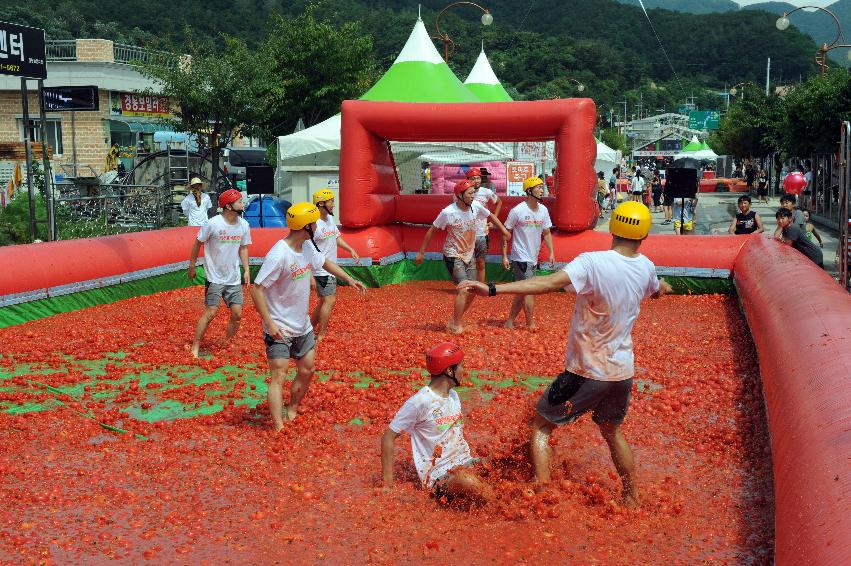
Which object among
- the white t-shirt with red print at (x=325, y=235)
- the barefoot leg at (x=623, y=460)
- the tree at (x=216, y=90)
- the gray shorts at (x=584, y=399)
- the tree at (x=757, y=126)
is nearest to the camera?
the gray shorts at (x=584, y=399)

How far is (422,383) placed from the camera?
948cm

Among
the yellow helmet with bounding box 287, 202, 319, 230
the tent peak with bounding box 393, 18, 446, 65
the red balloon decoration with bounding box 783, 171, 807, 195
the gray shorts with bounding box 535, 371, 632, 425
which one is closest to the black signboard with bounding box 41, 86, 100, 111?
the tent peak with bounding box 393, 18, 446, 65

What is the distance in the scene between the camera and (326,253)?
12359 millimetres

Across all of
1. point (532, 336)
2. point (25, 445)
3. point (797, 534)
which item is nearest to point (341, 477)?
point (25, 445)

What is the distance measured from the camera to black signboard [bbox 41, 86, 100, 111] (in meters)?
22.0

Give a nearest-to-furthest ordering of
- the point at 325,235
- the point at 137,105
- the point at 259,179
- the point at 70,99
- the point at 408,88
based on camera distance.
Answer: the point at 325,235, the point at 259,179, the point at 70,99, the point at 408,88, the point at 137,105

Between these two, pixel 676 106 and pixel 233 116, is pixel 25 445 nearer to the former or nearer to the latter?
pixel 233 116

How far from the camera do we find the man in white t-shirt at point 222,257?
1062 cm

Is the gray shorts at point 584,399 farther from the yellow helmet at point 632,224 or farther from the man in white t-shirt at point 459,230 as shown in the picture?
the man in white t-shirt at point 459,230

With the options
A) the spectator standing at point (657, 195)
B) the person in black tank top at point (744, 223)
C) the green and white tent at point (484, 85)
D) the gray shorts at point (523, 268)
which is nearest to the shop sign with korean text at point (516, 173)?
the green and white tent at point (484, 85)

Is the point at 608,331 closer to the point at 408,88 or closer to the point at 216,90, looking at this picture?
the point at 408,88

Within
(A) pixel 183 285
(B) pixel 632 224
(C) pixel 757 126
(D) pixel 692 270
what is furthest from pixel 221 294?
(C) pixel 757 126

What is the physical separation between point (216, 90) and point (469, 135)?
55.5 feet

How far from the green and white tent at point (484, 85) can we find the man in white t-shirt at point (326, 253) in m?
19.0
